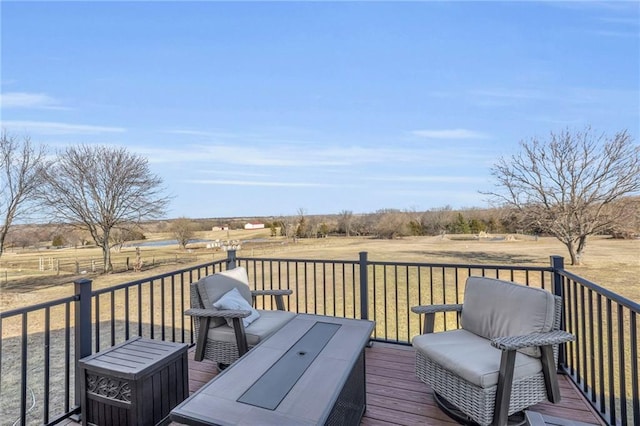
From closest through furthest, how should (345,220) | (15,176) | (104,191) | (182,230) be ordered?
(15,176) → (104,191) → (182,230) → (345,220)

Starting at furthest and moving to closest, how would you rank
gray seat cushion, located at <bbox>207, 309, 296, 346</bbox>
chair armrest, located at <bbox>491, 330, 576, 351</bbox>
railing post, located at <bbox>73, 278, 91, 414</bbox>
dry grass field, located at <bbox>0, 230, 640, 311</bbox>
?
1. dry grass field, located at <bbox>0, 230, 640, 311</bbox>
2. gray seat cushion, located at <bbox>207, 309, 296, 346</bbox>
3. railing post, located at <bbox>73, 278, 91, 414</bbox>
4. chair armrest, located at <bbox>491, 330, 576, 351</bbox>

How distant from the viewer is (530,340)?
6.37 ft

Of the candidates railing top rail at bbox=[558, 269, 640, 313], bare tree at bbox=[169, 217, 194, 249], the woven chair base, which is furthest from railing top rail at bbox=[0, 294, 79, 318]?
bare tree at bbox=[169, 217, 194, 249]

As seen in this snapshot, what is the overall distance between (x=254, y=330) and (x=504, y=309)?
2.07 meters

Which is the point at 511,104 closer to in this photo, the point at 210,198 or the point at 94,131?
the point at 210,198

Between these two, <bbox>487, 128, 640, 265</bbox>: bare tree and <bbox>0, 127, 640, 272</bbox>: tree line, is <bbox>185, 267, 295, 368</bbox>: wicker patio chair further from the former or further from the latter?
<bbox>0, 127, 640, 272</bbox>: tree line

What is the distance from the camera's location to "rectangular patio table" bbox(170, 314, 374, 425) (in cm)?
142

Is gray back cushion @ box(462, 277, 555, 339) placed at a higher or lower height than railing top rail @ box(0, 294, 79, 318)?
lower

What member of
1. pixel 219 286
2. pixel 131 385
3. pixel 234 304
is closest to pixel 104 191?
pixel 219 286

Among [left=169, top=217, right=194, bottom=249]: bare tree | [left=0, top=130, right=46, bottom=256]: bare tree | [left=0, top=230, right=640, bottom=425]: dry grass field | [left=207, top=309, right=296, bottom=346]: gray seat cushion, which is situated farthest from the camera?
[left=169, top=217, right=194, bottom=249]: bare tree

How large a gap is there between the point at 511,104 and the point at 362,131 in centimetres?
514

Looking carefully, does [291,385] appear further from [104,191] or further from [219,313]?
[104,191]

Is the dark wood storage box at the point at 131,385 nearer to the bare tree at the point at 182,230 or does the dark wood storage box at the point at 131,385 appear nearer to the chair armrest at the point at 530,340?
the chair armrest at the point at 530,340

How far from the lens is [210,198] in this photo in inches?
664
